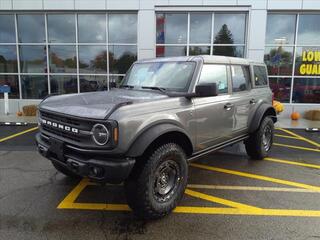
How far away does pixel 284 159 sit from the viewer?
5.90 meters

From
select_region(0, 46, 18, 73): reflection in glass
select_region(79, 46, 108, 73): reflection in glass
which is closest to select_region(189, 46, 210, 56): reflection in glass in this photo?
select_region(79, 46, 108, 73): reflection in glass

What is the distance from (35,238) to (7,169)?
2.69 meters

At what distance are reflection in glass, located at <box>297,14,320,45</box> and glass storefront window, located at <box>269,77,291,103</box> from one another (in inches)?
69.2

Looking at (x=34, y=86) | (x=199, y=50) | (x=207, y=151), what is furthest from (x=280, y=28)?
(x=34, y=86)

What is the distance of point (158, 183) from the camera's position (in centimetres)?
345

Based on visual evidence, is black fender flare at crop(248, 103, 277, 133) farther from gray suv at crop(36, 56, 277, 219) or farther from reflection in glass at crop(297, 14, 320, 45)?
reflection in glass at crop(297, 14, 320, 45)

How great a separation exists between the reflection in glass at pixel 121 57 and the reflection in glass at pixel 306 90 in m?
7.06

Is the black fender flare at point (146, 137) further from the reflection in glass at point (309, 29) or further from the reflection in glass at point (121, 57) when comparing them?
the reflection in glass at point (309, 29)

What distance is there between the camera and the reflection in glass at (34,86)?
12.5 metres

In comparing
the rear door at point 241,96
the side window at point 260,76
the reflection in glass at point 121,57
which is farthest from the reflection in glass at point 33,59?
the rear door at point 241,96

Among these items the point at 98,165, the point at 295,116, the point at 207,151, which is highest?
the point at 98,165

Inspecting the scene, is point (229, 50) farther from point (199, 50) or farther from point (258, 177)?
point (258, 177)

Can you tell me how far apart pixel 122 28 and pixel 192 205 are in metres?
9.95

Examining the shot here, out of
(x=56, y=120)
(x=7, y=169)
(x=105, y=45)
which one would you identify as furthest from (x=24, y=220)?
(x=105, y=45)
